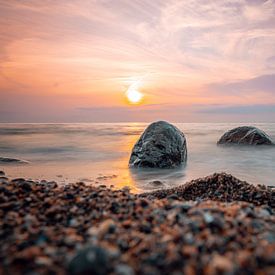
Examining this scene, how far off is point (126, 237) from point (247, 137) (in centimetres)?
1625

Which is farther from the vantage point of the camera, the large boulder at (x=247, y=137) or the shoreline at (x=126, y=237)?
the large boulder at (x=247, y=137)

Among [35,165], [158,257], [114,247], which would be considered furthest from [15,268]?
[35,165]

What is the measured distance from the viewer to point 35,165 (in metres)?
11.2

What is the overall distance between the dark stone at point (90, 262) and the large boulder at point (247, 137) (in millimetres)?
16194

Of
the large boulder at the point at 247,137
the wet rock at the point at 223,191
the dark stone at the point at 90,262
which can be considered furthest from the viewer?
the large boulder at the point at 247,137

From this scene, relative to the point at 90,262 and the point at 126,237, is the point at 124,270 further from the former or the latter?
the point at 126,237

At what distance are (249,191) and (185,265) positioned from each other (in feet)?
11.7

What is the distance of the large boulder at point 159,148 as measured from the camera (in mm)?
9641

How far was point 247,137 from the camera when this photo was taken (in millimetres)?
16938

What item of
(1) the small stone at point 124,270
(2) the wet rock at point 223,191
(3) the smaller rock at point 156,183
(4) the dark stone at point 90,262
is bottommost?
(3) the smaller rock at point 156,183

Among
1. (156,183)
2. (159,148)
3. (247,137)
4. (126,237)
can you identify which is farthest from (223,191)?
(247,137)

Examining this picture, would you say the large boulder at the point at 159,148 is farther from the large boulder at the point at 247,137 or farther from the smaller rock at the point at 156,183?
the large boulder at the point at 247,137

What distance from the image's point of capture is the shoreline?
1.71 meters

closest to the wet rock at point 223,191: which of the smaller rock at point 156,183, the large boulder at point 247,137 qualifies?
the smaller rock at point 156,183
